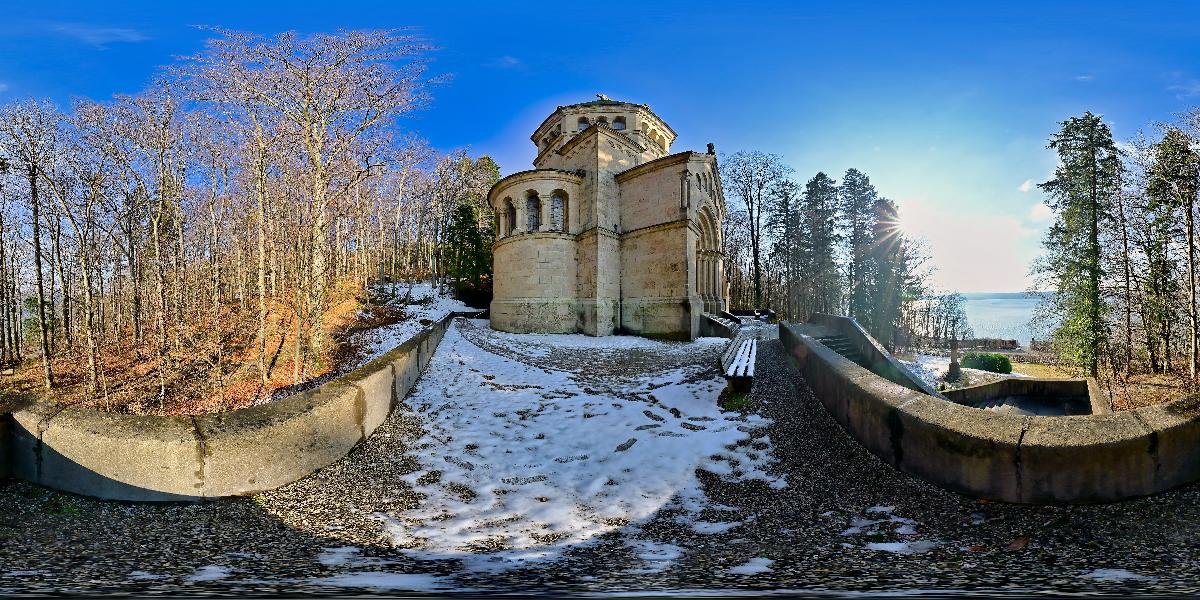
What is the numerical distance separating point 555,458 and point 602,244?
13.9 m

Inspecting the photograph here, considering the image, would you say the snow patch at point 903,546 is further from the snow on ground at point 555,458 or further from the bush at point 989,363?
the bush at point 989,363

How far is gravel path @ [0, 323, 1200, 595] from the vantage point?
2578 millimetres

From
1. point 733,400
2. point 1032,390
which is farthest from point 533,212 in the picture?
point 1032,390

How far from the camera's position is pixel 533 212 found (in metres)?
19.7

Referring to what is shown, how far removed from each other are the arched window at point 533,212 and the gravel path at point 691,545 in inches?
621

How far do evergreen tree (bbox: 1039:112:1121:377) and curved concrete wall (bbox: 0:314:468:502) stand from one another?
95.3ft

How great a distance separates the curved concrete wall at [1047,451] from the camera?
128 inches

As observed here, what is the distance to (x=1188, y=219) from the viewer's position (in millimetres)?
15914

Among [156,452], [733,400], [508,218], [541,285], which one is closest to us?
[156,452]

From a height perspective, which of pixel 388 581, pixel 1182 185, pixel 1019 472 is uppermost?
pixel 1182 185

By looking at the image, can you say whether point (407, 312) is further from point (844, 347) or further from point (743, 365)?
point (844, 347)

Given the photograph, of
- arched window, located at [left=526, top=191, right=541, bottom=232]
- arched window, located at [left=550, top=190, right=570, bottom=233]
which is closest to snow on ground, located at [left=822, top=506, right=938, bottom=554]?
arched window, located at [left=550, top=190, right=570, bottom=233]

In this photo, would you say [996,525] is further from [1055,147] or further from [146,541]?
[1055,147]

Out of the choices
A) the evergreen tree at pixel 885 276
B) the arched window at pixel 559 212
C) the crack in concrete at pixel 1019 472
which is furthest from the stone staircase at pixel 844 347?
the evergreen tree at pixel 885 276
